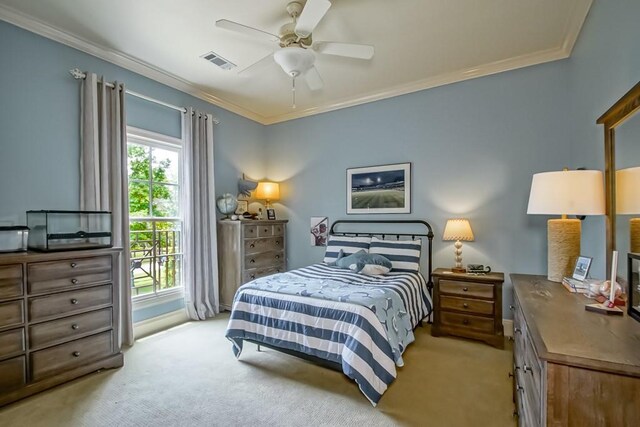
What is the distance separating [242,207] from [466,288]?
3.11 meters

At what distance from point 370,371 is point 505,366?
4.44ft

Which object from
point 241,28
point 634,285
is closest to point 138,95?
point 241,28

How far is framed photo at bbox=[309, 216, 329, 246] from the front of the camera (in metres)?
4.39

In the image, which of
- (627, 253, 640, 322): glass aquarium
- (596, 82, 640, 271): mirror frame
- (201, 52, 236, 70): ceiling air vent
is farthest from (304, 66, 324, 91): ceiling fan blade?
(627, 253, 640, 322): glass aquarium

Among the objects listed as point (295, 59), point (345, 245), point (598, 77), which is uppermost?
point (295, 59)

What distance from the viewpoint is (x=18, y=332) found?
2.04 metres

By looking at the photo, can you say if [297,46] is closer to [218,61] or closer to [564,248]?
[218,61]

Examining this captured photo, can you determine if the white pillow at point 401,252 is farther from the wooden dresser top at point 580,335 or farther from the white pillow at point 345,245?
the wooden dresser top at point 580,335

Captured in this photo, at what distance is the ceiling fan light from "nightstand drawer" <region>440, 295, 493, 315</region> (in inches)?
102

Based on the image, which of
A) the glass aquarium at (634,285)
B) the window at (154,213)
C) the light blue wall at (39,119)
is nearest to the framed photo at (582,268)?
the glass aquarium at (634,285)

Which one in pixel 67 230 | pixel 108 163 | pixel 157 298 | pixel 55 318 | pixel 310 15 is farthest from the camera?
pixel 157 298

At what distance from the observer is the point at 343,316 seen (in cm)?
217

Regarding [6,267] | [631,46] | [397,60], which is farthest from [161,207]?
[631,46]

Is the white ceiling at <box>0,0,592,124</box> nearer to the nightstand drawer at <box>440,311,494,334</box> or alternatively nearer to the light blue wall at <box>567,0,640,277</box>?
the light blue wall at <box>567,0,640,277</box>
